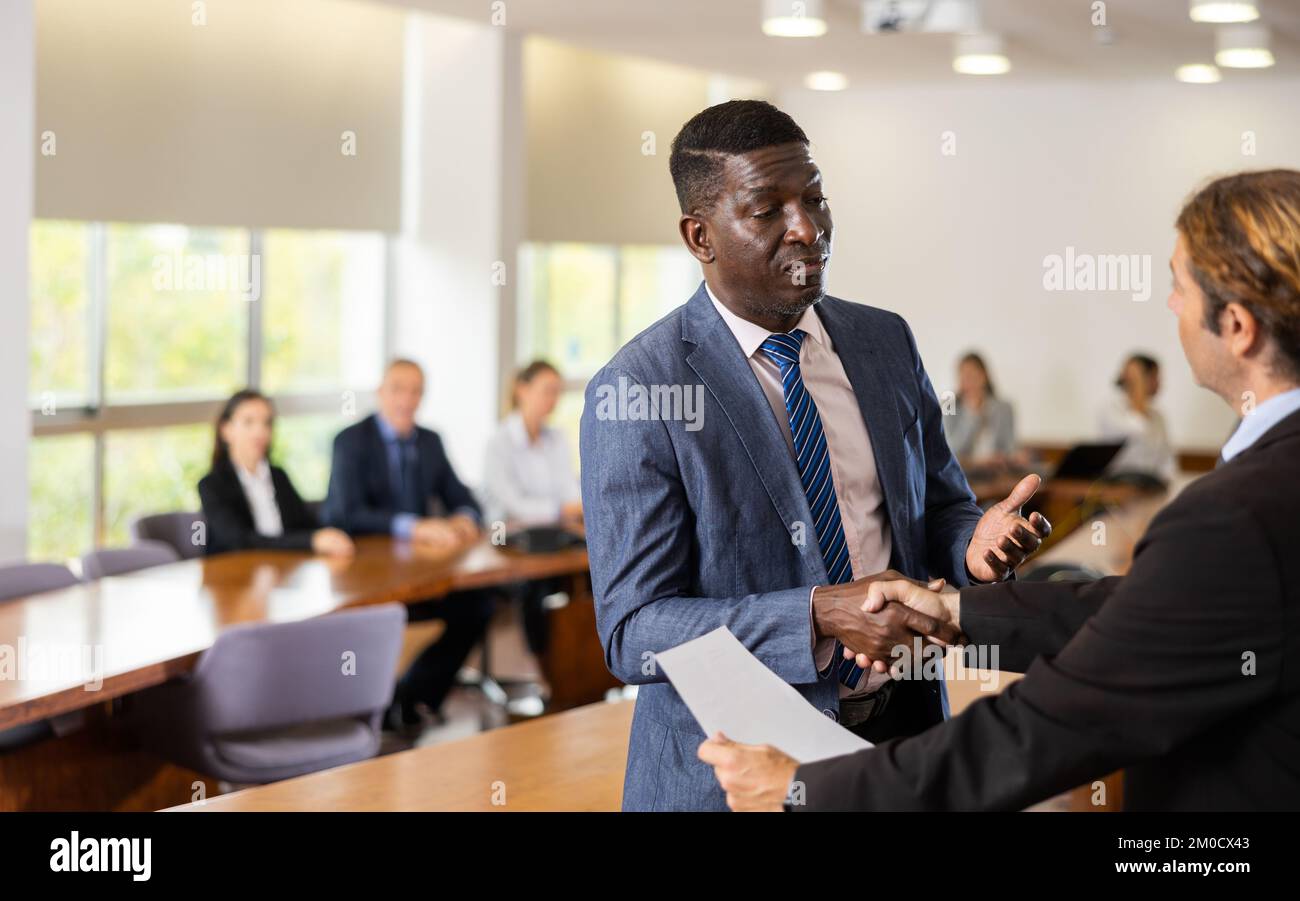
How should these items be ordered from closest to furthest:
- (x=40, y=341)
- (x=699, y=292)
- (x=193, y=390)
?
(x=699, y=292)
(x=40, y=341)
(x=193, y=390)

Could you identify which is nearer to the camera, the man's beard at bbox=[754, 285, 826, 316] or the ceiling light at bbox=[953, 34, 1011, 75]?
the man's beard at bbox=[754, 285, 826, 316]

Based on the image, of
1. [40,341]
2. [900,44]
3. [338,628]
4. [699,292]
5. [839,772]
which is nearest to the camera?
[839,772]

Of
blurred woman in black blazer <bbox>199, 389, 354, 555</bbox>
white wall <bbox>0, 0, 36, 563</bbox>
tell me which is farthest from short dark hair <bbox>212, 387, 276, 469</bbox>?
white wall <bbox>0, 0, 36, 563</bbox>

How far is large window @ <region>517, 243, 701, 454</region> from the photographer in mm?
9500

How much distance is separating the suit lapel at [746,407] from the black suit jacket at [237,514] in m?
3.75

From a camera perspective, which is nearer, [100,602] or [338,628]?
[338,628]

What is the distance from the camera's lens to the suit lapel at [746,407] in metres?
1.85

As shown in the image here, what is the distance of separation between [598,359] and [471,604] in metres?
4.05

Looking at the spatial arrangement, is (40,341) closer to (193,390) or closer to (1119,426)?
(193,390)

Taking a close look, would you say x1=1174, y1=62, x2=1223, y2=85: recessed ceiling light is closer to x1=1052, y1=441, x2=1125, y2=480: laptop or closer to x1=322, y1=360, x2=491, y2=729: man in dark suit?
x1=1052, y1=441, x2=1125, y2=480: laptop

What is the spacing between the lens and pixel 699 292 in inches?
78.7

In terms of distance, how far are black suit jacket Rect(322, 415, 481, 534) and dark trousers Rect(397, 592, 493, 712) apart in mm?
431

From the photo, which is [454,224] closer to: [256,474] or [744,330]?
[256,474]
